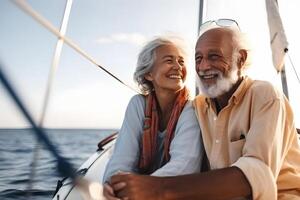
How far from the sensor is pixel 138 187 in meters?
1.38

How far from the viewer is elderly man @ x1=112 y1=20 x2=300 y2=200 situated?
138 centimetres

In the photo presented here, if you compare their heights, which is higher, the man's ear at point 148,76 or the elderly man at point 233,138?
the man's ear at point 148,76

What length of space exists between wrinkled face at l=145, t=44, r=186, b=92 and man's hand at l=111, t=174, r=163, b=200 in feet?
2.13

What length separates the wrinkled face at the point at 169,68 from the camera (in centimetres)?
197

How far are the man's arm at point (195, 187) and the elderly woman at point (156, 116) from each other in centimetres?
36

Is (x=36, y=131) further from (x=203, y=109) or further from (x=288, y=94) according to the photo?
(x=288, y=94)

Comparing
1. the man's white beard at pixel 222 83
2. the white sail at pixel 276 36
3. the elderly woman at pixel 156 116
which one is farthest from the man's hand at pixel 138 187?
the white sail at pixel 276 36

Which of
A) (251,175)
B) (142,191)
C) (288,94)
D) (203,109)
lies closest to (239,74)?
(203,109)

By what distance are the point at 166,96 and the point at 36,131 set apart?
4.40ft

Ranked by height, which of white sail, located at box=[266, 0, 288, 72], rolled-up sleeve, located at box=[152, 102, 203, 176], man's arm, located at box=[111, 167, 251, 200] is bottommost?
man's arm, located at box=[111, 167, 251, 200]

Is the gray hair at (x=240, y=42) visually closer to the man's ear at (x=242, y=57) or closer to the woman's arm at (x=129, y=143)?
the man's ear at (x=242, y=57)

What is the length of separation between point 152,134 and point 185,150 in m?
0.25

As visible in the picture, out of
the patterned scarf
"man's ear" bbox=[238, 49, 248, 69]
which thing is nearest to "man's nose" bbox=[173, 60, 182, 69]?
the patterned scarf

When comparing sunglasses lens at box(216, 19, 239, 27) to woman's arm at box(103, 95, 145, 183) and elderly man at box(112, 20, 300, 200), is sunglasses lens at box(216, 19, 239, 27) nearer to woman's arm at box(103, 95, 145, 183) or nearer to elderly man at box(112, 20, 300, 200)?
elderly man at box(112, 20, 300, 200)
